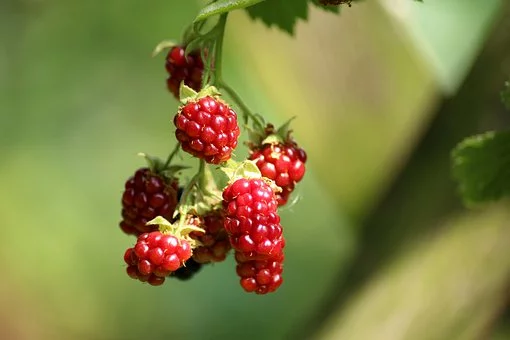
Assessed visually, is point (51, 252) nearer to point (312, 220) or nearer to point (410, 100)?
point (312, 220)

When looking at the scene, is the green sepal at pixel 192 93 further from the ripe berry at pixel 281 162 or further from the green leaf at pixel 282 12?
the green leaf at pixel 282 12

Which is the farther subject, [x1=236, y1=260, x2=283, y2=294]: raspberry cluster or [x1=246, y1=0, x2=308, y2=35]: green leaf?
[x1=246, y1=0, x2=308, y2=35]: green leaf

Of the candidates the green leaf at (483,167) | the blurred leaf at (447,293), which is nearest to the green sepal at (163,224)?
the green leaf at (483,167)

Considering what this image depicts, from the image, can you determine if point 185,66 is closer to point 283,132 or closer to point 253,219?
point 283,132

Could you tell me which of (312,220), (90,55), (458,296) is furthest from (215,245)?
(90,55)

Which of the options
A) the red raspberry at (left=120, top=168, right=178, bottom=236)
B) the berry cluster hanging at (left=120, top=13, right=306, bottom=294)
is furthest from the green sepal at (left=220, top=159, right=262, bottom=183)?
the red raspberry at (left=120, top=168, right=178, bottom=236)

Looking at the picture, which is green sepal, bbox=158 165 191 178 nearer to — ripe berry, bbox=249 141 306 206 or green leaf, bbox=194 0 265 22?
ripe berry, bbox=249 141 306 206

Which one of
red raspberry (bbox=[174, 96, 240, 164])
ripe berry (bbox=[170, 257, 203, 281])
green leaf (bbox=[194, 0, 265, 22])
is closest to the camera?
green leaf (bbox=[194, 0, 265, 22])

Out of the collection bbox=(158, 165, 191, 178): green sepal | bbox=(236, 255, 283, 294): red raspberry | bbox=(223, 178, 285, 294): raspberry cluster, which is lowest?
bbox=(236, 255, 283, 294): red raspberry
